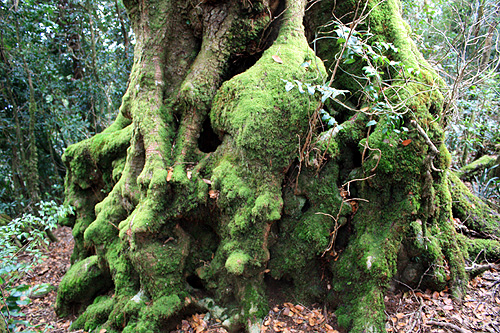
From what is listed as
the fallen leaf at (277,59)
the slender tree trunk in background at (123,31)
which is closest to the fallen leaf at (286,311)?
the fallen leaf at (277,59)

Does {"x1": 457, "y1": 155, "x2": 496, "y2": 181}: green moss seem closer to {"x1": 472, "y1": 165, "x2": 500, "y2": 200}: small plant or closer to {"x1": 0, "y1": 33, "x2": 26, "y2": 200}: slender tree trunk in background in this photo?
{"x1": 472, "y1": 165, "x2": 500, "y2": 200}: small plant

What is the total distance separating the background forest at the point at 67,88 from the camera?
6287mm

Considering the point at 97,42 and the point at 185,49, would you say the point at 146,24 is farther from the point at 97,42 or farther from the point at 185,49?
the point at 97,42

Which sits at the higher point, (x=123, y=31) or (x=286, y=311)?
(x=123, y=31)

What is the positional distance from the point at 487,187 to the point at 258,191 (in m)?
4.72

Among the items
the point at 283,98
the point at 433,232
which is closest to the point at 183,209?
the point at 283,98

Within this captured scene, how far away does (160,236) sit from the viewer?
3.44 m

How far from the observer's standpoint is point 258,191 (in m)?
3.24

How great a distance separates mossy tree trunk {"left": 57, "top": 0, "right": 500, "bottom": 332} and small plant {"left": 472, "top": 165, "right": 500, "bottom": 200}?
2332 mm

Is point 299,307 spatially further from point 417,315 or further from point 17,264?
point 17,264

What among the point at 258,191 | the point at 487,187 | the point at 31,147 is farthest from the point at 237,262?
the point at 31,147

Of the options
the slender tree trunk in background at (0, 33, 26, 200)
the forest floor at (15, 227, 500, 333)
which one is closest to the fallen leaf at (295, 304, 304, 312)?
the forest floor at (15, 227, 500, 333)

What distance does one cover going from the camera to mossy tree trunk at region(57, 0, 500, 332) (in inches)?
126

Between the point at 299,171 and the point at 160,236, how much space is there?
183 centimetres
